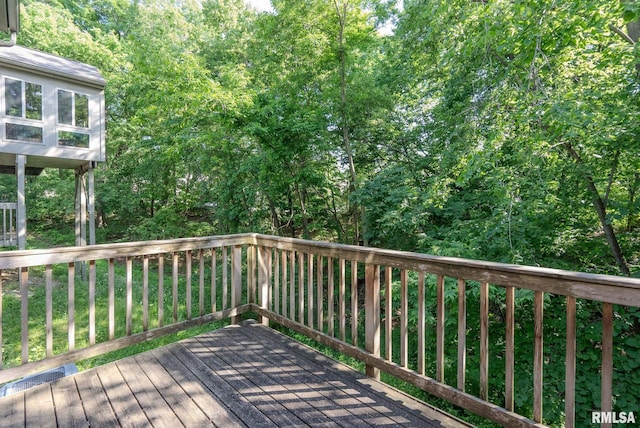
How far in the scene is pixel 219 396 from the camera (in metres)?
2.07

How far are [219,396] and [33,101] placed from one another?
848 centimetres

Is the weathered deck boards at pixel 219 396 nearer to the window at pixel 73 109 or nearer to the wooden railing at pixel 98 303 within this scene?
the wooden railing at pixel 98 303

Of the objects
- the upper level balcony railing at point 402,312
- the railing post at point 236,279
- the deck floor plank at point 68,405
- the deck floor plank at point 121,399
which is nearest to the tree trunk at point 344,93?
the upper level balcony railing at point 402,312

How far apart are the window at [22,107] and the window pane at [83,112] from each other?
79cm

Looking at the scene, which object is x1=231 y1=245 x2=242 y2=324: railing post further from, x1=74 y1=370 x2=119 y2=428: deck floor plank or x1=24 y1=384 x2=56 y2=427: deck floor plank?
x1=24 y1=384 x2=56 y2=427: deck floor plank

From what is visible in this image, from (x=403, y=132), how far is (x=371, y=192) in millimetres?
1477

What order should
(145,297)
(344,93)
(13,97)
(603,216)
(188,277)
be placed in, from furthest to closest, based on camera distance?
(13,97), (344,93), (603,216), (188,277), (145,297)

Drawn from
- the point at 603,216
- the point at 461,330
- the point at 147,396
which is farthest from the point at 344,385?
the point at 603,216

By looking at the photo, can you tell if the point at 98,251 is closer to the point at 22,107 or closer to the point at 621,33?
the point at 621,33

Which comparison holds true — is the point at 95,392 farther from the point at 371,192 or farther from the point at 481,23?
the point at 371,192

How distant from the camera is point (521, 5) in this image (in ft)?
9.27

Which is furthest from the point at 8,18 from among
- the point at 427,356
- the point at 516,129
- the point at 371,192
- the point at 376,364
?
the point at 427,356

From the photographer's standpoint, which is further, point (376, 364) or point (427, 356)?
point (427, 356)

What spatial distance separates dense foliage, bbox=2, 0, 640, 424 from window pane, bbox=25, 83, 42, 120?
7.25ft
